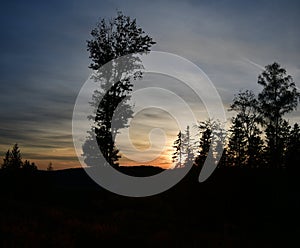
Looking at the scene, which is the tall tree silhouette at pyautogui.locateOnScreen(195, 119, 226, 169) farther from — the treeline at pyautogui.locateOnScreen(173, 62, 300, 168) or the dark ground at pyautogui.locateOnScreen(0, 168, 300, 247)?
the dark ground at pyautogui.locateOnScreen(0, 168, 300, 247)

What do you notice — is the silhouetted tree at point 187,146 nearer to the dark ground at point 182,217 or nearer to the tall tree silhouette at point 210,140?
the tall tree silhouette at point 210,140

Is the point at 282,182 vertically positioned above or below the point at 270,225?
above

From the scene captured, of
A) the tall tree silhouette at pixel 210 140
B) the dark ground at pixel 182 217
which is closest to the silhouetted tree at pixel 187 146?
the tall tree silhouette at pixel 210 140

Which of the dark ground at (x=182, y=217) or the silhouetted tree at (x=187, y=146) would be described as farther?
the silhouetted tree at (x=187, y=146)

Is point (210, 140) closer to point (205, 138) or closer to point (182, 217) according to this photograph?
point (205, 138)

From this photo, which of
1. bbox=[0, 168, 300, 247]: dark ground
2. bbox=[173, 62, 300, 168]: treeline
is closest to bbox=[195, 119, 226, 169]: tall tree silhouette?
bbox=[173, 62, 300, 168]: treeline

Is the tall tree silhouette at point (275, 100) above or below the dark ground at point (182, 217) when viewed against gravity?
above

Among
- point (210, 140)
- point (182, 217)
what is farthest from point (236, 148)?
point (182, 217)

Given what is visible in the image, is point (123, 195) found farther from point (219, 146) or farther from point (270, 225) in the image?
point (219, 146)

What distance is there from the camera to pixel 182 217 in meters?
17.9

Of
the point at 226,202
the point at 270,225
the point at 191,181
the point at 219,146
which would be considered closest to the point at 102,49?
the point at 191,181

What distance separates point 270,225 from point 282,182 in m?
3.17

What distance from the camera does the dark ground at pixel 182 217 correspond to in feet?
37.8

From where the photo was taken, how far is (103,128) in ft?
92.5
